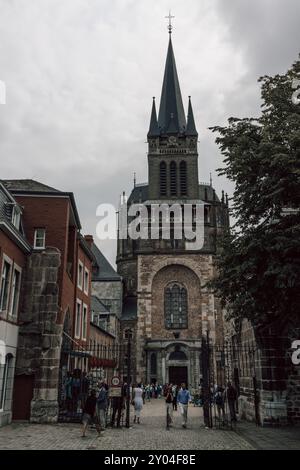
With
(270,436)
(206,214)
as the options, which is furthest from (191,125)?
(270,436)

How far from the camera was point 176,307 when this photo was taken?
143 feet

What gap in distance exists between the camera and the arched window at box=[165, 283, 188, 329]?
142ft

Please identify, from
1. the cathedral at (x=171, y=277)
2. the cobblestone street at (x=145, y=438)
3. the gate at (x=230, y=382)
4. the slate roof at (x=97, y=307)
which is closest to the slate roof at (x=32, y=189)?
the gate at (x=230, y=382)

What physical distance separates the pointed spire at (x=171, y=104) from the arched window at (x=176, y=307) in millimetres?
19878

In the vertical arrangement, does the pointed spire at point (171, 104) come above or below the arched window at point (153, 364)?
above

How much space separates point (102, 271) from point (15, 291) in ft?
112

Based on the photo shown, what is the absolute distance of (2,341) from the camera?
49.0ft

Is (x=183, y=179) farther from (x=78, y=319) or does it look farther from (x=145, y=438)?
(x=145, y=438)

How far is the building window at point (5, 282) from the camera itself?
15.2 meters

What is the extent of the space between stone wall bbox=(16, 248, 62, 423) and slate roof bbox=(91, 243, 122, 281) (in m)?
30.2

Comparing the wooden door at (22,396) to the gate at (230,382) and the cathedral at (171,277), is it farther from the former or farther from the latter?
the cathedral at (171,277)

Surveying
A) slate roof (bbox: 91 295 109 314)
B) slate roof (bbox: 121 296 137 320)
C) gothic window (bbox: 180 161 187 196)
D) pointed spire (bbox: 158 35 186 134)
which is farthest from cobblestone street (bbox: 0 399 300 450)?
pointed spire (bbox: 158 35 186 134)
